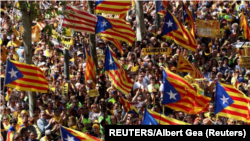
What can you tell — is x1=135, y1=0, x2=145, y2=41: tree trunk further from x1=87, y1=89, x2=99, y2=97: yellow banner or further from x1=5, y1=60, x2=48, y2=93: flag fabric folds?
x1=5, y1=60, x2=48, y2=93: flag fabric folds

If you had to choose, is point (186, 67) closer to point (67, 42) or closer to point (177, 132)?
point (67, 42)

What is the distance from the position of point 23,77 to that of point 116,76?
263 centimetres

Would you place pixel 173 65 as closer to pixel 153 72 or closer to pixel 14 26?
pixel 153 72

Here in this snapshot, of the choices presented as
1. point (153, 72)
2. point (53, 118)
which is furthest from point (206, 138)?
point (153, 72)

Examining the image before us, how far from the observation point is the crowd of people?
2127 cm

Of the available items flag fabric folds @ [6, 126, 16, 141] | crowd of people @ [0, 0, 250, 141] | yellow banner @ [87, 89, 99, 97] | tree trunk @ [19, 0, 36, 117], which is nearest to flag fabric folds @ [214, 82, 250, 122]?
crowd of people @ [0, 0, 250, 141]

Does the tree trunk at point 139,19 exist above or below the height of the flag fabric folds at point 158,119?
above

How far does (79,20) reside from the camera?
24.8 meters

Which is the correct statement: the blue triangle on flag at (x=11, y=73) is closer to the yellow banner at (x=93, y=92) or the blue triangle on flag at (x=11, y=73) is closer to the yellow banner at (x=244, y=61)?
the yellow banner at (x=93, y=92)

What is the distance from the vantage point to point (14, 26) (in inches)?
1224

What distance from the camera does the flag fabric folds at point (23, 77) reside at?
2167cm

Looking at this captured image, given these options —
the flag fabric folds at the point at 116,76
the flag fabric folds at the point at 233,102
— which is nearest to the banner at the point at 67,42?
the flag fabric folds at the point at 116,76

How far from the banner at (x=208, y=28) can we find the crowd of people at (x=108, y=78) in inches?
15.3

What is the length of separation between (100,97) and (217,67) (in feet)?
14.0
